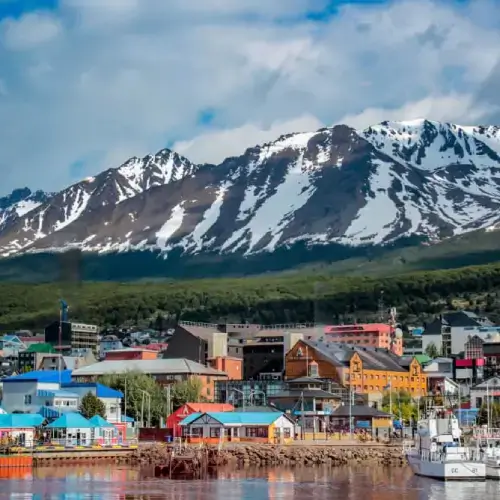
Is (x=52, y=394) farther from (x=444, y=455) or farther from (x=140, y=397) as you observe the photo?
(x=444, y=455)

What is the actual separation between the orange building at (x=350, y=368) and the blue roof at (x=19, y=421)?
49.5 metres

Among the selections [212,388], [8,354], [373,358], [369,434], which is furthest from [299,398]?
[8,354]

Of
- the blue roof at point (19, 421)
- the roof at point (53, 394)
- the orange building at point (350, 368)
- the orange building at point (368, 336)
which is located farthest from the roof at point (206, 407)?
the orange building at point (368, 336)

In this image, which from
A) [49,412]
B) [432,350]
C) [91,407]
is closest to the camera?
[49,412]

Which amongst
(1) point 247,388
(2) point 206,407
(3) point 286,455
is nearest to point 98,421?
(3) point 286,455

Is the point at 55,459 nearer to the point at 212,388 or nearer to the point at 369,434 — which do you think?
the point at 369,434

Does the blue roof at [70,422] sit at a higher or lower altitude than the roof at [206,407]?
lower

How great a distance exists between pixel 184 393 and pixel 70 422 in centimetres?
2831

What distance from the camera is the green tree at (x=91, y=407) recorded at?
10138 centimetres

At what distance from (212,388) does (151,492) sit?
7006 cm

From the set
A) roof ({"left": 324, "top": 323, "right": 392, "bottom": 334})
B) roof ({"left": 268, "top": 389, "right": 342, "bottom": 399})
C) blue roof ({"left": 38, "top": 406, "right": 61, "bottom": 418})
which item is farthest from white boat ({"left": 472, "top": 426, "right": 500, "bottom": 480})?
roof ({"left": 324, "top": 323, "right": 392, "bottom": 334})

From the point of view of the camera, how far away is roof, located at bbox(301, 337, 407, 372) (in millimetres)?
138250

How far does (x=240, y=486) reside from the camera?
68.3 meters

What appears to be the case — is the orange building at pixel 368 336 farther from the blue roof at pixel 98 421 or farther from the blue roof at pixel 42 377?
the blue roof at pixel 98 421
